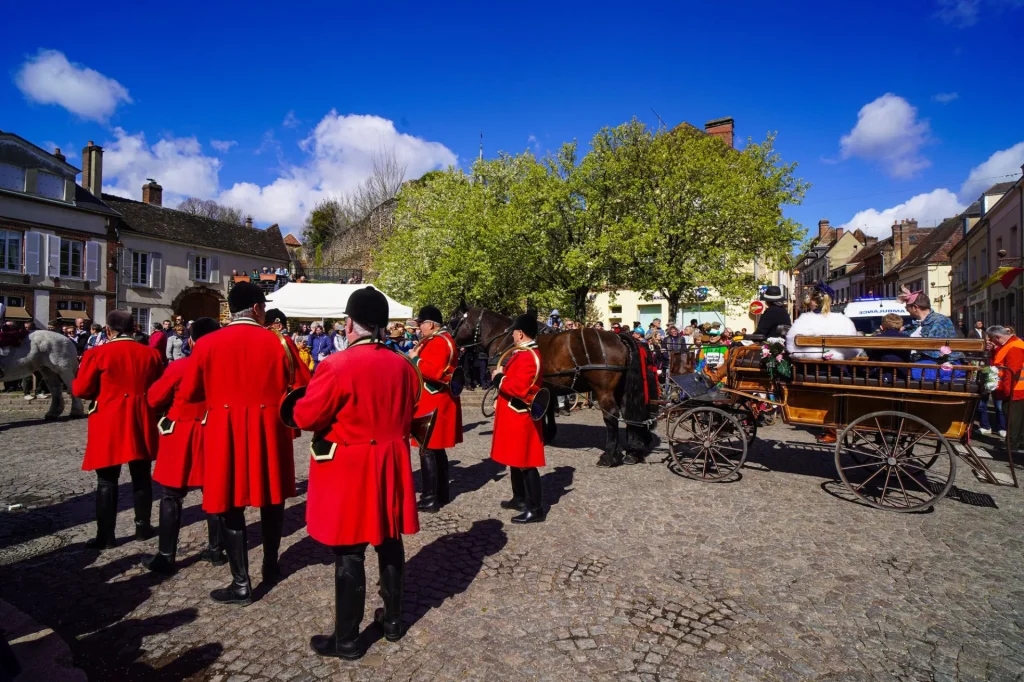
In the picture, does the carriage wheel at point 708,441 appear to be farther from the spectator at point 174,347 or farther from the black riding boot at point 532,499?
the spectator at point 174,347

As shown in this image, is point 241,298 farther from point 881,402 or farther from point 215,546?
point 881,402

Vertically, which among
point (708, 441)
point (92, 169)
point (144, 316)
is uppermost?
point (92, 169)

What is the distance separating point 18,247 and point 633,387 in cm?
3165

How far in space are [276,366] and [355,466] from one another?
1.14m

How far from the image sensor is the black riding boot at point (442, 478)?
20.4 ft

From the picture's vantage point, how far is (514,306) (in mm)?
24266

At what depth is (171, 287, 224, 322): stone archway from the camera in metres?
35.5

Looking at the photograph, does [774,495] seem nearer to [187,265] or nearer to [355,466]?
[355,466]

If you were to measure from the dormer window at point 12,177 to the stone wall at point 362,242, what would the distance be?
1935 centimetres

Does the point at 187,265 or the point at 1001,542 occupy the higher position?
the point at 187,265

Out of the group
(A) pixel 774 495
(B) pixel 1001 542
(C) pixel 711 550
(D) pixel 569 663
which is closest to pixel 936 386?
(B) pixel 1001 542

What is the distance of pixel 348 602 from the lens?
10.8 feet

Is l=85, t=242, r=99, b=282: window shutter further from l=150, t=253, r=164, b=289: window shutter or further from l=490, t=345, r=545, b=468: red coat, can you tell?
l=490, t=345, r=545, b=468: red coat

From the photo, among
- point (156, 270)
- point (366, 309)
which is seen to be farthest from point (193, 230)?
point (366, 309)
